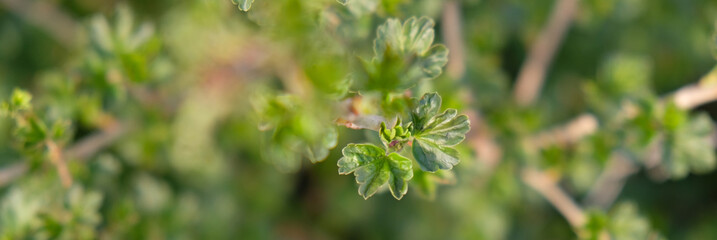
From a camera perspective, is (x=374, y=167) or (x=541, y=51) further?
(x=541, y=51)

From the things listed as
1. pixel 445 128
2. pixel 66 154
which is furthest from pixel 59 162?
pixel 445 128

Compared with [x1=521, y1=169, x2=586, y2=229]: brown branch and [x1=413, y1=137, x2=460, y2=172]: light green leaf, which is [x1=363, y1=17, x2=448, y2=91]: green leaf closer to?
[x1=413, y1=137, x2=460, y2=172]: light green leaf

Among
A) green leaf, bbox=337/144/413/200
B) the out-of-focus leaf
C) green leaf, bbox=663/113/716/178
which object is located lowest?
green leaf, bbox=337/144/413/200

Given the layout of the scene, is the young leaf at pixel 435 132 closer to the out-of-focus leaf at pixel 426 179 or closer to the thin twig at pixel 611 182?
the out-of-focus leaf at pixel 426 179

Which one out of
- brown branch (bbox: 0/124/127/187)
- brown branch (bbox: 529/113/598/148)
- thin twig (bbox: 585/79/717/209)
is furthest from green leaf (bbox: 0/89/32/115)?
thin twig (bbox: 585/79/717/209)

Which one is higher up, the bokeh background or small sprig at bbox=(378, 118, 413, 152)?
the bokeh background

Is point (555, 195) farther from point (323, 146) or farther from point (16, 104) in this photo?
point (16, 104)

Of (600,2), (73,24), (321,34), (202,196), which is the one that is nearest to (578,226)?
(600,2)
